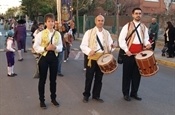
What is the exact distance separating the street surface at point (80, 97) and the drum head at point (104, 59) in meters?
0.90

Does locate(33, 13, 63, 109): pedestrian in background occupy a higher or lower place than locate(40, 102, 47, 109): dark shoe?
higher

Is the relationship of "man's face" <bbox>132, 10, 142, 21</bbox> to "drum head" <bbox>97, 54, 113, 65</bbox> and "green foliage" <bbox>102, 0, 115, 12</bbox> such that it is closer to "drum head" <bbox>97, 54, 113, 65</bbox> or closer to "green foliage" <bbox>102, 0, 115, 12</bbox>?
"drum head" <bbox>97, 54, 113, 65</bbox>

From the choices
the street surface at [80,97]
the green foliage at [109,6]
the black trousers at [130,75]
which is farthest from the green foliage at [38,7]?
the black trousers at [130,75]

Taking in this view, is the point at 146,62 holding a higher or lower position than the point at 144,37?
lower

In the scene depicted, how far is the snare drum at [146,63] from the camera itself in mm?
7047

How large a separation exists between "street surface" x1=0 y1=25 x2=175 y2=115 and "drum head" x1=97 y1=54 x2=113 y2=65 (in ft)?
2.95

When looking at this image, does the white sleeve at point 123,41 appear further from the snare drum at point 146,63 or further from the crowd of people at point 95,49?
the snare drum at point 146,63

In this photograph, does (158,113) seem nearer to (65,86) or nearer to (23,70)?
(65,86)

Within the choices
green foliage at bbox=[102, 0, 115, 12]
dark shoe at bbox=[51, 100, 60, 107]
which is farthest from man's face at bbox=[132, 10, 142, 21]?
green foliage at bbox=[102, 0, 115, 12]

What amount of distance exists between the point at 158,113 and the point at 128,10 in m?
43.5

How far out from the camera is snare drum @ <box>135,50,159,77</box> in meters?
7.05

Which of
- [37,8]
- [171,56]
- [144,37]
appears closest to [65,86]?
[144,37]

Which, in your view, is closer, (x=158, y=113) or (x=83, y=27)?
(x=158, y=113)

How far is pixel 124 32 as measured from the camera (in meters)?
7.46
